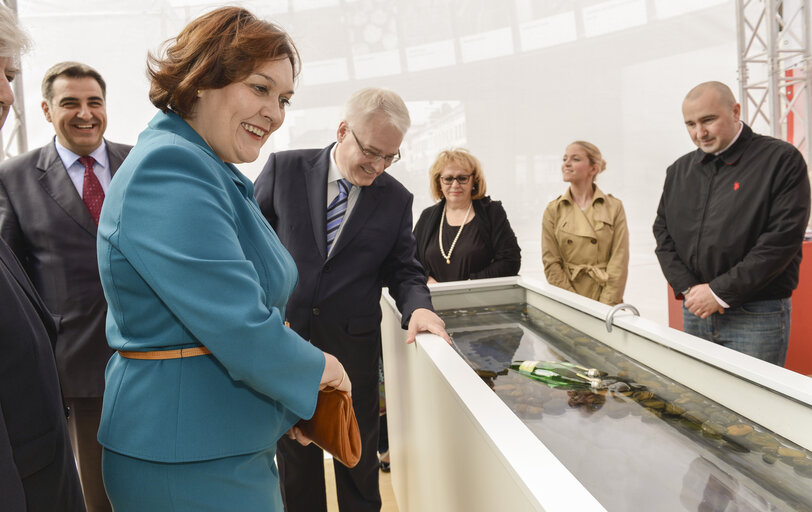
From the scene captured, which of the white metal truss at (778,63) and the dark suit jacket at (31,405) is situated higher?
the white metal truss at (778,63)

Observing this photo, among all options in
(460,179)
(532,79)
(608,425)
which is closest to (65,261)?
(608,425)

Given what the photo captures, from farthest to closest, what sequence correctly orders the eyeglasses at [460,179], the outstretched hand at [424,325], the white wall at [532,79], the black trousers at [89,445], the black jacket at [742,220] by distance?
the white wall at [532,79], the eyeglasses at [460,179], the black jacket at [742,220], the black trousers at [89,445], the outstretched hand at [424,325]

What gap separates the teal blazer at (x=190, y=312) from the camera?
0.87 meters

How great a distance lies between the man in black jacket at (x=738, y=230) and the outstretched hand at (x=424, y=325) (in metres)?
1.36

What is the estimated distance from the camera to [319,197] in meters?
1.93

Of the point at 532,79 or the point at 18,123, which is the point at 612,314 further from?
the point at 532,79

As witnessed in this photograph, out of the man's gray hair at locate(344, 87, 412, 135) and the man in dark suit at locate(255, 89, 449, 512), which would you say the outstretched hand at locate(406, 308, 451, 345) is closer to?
the man in dark suit at locate(255, 89, 449, 512)

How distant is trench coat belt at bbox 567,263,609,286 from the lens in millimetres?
3174

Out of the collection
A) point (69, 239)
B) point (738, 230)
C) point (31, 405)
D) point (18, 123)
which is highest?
point (18, 123)

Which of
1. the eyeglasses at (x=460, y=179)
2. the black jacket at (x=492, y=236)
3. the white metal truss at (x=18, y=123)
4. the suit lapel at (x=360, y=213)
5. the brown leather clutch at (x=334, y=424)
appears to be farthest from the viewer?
the white metal truss at (x=18, y=123)

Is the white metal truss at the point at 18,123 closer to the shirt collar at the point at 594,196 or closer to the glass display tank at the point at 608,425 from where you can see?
the glass display tank at the point at 608,425

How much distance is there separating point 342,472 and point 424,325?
0.67 metres

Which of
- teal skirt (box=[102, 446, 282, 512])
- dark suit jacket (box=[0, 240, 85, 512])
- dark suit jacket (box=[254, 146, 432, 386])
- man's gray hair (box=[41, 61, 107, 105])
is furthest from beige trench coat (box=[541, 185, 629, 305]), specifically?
dark suit jacket (box=[0, 240, 85, 512])

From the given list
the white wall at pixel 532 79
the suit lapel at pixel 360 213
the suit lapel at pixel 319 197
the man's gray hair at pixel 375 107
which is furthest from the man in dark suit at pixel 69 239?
the white wall at pixel 532 79
